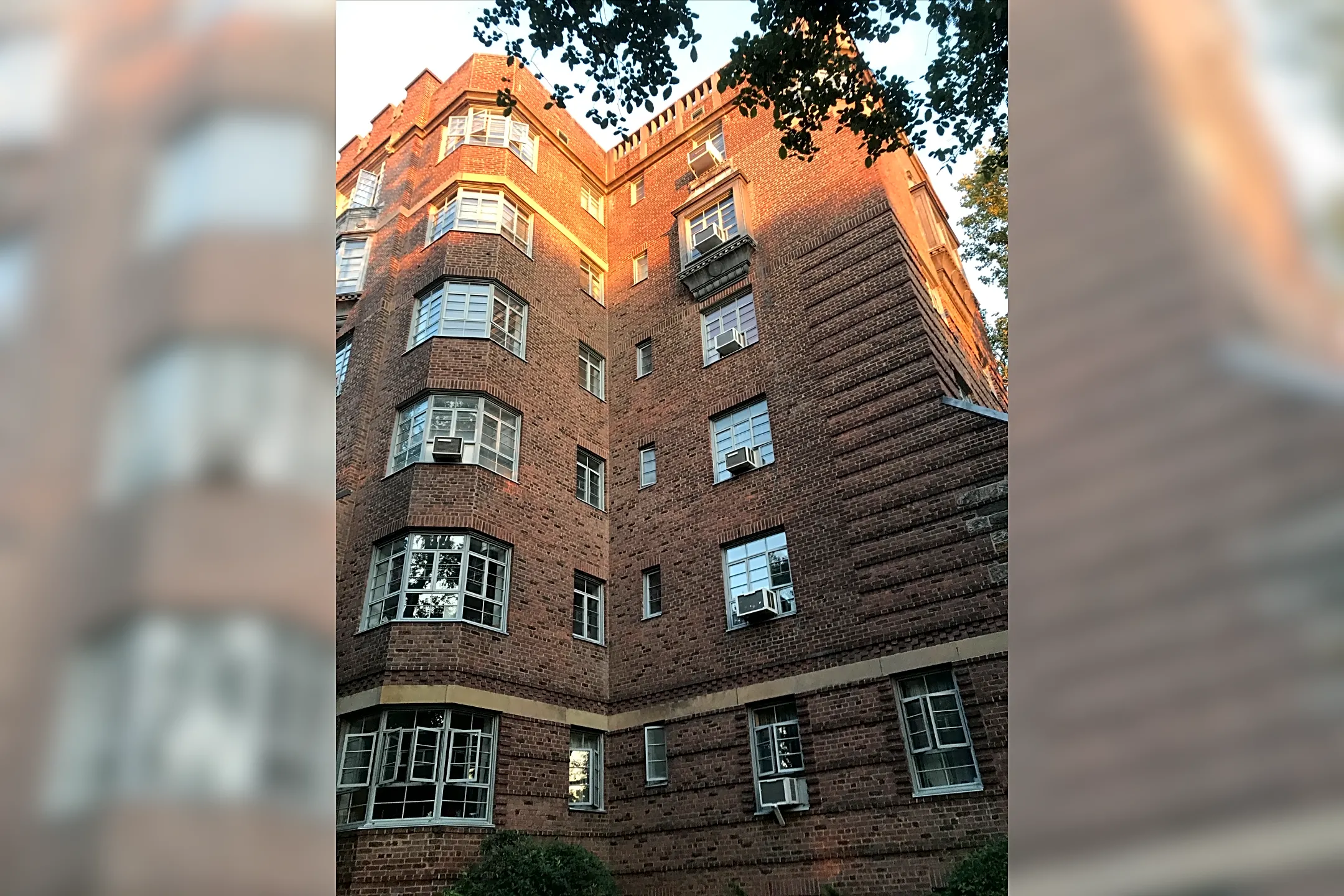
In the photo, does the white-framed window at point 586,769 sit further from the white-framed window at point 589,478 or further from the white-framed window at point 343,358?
the white-framed window at point 343,358

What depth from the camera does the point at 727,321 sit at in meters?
19.7

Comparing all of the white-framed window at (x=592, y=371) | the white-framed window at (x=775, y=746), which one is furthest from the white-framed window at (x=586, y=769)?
the white-framed window at (x=592, y=371)

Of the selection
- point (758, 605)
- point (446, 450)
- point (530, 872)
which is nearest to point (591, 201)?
point (446, 450)

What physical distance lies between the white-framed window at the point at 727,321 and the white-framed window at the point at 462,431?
17.6 ft

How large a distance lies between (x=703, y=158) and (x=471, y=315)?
907 cm

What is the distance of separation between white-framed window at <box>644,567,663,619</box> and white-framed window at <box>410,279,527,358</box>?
604 cm

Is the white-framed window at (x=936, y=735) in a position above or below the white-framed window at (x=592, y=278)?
below

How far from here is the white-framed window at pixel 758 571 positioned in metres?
15.3

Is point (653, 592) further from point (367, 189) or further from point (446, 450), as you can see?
point (367, 189)

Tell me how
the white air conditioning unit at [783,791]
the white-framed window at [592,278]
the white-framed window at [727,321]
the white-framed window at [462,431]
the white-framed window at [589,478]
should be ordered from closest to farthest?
the white air conditioning unit at [783,791], the white-framed window at [462,431], the white-framed window at [589,478], the white-framed window at [727,321], the white-framed window at [592,278]

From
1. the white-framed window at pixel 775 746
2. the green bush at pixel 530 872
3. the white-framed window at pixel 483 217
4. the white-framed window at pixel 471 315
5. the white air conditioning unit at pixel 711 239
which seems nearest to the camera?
the green bush at pixel 530 872
